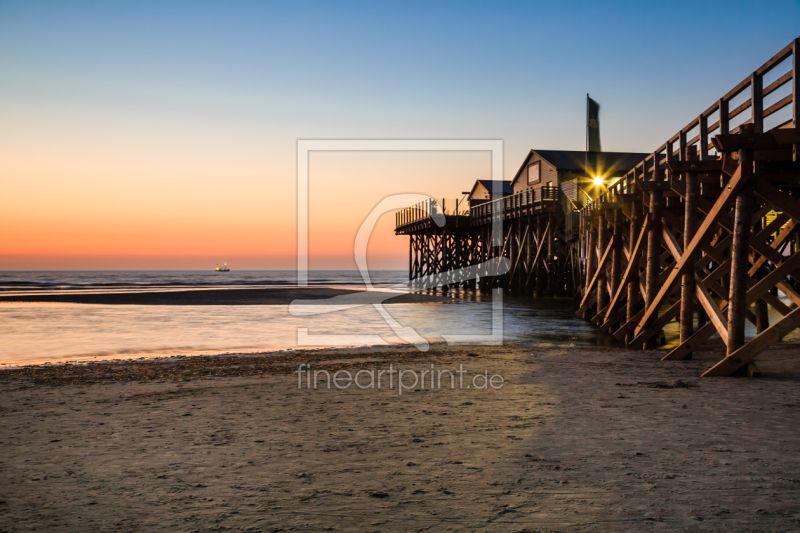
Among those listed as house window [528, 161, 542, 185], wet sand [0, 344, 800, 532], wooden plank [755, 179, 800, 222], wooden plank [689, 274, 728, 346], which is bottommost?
wet sand [0, 344, 800, 532]

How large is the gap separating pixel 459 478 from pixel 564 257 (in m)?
27.5

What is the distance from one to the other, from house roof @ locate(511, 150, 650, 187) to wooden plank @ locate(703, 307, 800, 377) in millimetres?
29313

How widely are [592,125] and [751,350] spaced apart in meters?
28.1

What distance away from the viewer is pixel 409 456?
4.16 metres

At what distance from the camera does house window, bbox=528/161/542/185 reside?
38344 mm

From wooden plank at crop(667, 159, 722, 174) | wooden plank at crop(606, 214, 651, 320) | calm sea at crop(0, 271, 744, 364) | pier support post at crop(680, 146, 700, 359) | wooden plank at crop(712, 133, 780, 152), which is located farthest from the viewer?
calm sea at crop(0, 271, 744, 364)

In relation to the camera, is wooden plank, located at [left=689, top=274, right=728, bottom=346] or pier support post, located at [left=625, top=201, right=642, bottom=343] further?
pier support post, located at [left=625, top=201, right=642, bottom=343]

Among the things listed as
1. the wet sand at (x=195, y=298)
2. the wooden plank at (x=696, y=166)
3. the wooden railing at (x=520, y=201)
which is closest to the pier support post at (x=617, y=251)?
the wooden plank at (x=696, y=166)

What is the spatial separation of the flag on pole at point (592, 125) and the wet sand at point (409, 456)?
2736 cm

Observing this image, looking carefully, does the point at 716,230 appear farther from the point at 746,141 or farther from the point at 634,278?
the point at 634,278

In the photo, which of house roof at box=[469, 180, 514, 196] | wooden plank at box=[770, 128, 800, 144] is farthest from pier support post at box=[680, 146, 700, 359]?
house roof at box=[469, 180, 514, 196]

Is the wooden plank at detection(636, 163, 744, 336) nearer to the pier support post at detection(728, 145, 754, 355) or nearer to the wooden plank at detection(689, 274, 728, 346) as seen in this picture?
the pier support post at detection(728, 145, 754, 355)

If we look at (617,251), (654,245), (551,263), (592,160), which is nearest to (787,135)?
(654,245)

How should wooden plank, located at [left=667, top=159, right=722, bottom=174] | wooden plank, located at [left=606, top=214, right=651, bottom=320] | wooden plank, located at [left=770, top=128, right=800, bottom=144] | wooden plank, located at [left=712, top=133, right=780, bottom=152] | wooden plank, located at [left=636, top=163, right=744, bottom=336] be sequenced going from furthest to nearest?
wooden plank, located at [left=606, top=214, right=651, bottom=320] → wooden plank, located at [left=667, top=159, right=722, bottom=174] → wooden plank, located at [left=636, top=163, right=744, bottom=336] → wooden plank, located at [left=712, top=133, right=780, bottom=152] → wooden plank, located at [left=770, top=128, right=800, bottom=144]
